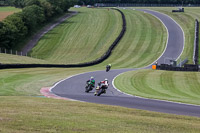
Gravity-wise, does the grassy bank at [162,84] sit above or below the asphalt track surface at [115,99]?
below

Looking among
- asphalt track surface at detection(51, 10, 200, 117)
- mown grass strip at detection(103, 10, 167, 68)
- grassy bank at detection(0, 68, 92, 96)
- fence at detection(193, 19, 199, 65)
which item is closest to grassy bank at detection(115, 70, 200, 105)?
asphalt track surface at detection(51, 10, 200, 117)

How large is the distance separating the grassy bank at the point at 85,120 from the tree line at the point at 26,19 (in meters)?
60.9

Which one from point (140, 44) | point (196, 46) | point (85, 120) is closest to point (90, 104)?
point (85, 120)

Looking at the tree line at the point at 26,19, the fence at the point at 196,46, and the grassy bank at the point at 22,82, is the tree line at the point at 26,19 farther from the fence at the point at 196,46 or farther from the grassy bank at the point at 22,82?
the grassy bank at the point at 22,82

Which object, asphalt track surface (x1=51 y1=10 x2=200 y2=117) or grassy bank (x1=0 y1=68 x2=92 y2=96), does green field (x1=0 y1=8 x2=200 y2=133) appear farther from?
asphalt track surface (x1=51 y1=10 x2=200 y2=117)

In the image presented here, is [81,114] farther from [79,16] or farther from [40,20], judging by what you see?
[79,16]

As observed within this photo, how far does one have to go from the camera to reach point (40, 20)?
3839 inches

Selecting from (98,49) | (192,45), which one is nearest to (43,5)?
(98,49)

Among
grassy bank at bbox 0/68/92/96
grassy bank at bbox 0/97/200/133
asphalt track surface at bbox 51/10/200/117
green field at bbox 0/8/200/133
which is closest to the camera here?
grassy bank at bbox 0/97/200/133

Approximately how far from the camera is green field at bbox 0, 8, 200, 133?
1440 centimetres

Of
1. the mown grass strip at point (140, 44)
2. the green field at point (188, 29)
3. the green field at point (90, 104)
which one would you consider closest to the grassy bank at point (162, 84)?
the green field at point (90, 104)

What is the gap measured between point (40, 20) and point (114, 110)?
8150 centimetres

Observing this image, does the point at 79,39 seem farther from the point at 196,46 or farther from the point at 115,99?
the point at 115,99

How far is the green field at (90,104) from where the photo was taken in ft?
47.2
